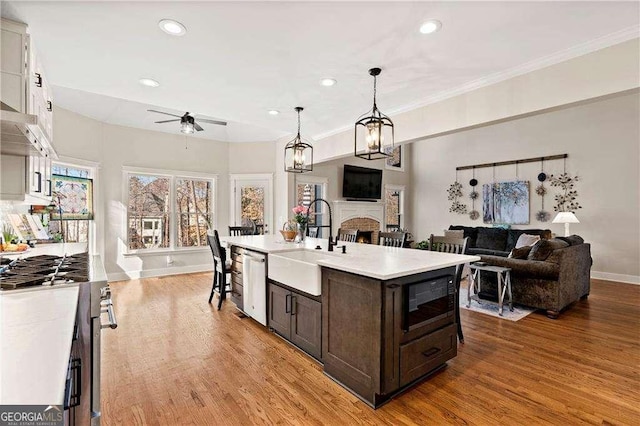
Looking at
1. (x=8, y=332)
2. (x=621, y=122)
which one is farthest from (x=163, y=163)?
(x=621, y=122)

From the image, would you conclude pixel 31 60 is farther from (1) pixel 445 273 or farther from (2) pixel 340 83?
(1) pixel 445 273

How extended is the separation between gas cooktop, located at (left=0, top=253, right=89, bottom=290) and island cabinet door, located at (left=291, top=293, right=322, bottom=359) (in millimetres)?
1585

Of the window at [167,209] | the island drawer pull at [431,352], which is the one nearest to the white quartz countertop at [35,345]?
the island drawer pull at [431,352]

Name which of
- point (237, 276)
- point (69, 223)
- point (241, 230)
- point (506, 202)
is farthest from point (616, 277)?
point (69, 223)

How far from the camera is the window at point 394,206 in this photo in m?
8.91

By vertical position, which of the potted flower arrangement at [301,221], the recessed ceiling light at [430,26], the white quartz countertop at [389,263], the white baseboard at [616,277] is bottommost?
the white baseboard at [616,277]

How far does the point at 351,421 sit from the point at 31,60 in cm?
346

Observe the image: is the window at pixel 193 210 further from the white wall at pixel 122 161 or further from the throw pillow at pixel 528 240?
the throw pillow at pixel 528 240

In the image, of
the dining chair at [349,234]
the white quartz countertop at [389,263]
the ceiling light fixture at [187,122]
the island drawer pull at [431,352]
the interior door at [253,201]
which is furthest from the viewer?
the interior door at [253,201]

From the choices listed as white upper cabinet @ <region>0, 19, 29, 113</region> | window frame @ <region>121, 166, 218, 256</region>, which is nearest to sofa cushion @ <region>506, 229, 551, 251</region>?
window frame @ <region>121, 166, 218, 256</region>

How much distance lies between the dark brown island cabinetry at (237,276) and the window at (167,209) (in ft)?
9.54

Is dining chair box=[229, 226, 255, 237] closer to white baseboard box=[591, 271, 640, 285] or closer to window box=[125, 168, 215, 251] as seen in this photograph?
window box=[125, 168, 215, 251]

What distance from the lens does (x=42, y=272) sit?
72.9 inches

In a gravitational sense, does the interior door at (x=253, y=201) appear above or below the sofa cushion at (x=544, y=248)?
above
